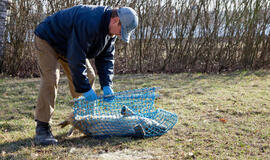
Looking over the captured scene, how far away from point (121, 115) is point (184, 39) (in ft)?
18.1

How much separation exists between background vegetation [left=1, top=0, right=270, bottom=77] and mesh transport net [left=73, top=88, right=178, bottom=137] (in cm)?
485

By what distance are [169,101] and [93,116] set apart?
89.9 inches

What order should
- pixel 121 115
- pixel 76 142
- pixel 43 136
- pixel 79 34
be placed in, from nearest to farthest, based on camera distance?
A: 1. pixel 79 34
2. pixel 43 136
3. pixel 76 142
4. pixel 121 115

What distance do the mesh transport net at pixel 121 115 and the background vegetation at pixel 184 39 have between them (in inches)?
191

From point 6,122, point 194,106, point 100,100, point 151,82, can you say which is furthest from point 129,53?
point 100,100

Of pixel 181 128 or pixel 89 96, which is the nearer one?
pixel 89 96

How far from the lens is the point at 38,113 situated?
308 centimetres

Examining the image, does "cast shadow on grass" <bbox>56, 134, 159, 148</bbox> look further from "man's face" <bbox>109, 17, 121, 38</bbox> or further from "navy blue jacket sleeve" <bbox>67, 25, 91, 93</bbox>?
"man's face" <bbox>109, 17, 121, 38</bbox>

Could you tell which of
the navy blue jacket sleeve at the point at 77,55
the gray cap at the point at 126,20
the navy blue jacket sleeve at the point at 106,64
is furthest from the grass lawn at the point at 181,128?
the gray cap at the point at 126,20

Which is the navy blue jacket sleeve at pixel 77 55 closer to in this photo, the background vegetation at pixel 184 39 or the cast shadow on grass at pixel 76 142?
the cast shadow on grass at pixel 76 142

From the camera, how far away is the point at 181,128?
3.73m

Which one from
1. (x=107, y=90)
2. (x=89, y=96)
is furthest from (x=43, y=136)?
(x=107, y=90)

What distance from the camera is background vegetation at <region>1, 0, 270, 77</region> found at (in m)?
7.66

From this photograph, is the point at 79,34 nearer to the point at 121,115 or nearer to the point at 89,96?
the point at 89,96
